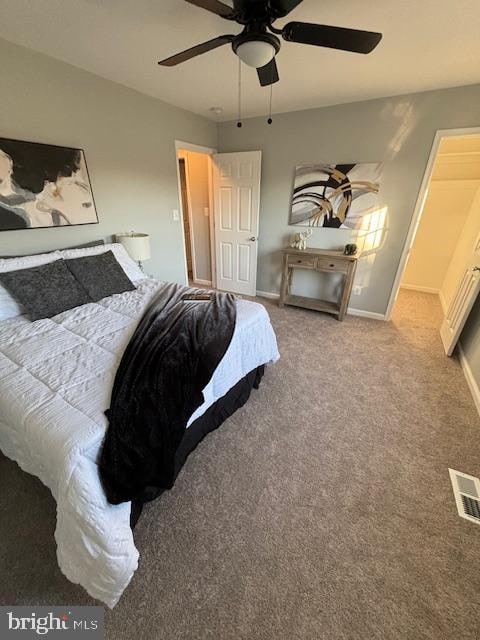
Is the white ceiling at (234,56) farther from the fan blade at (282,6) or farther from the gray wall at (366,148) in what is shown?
the fan blade at (282,6)

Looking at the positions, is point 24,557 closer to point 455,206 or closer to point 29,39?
point 29,39

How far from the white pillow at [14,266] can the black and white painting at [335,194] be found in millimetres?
2868

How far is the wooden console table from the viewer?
3.15 meters

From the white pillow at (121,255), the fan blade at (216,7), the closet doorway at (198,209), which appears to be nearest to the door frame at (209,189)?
the closet doorway at (198,209)

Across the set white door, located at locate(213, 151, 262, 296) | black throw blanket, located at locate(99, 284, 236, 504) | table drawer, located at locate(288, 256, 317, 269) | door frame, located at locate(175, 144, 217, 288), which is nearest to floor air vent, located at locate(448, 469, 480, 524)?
black throw blanket, located at locate(99, 284, 236, 504)

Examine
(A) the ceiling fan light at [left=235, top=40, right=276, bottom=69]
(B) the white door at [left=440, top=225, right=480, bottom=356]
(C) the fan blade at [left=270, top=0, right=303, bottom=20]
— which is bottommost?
(B) the white door at [left=440, top=225, right=480, bottom=356]

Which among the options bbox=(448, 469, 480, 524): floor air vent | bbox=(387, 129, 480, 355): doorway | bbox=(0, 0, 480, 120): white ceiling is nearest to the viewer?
bbox=(448, 469, 480, 524): floor air vent

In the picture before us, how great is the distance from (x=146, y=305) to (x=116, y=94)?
2135mm

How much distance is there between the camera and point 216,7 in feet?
3.70

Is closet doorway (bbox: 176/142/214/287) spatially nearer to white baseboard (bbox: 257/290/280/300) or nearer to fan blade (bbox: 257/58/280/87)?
white baseboard (bbox: 257/290/280/300)

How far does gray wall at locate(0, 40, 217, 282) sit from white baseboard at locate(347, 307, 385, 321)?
2489 millimetres

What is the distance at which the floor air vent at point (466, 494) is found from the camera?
4.40 feet

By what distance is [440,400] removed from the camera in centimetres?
210

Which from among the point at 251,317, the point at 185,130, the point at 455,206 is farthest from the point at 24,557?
the point at 455,206
